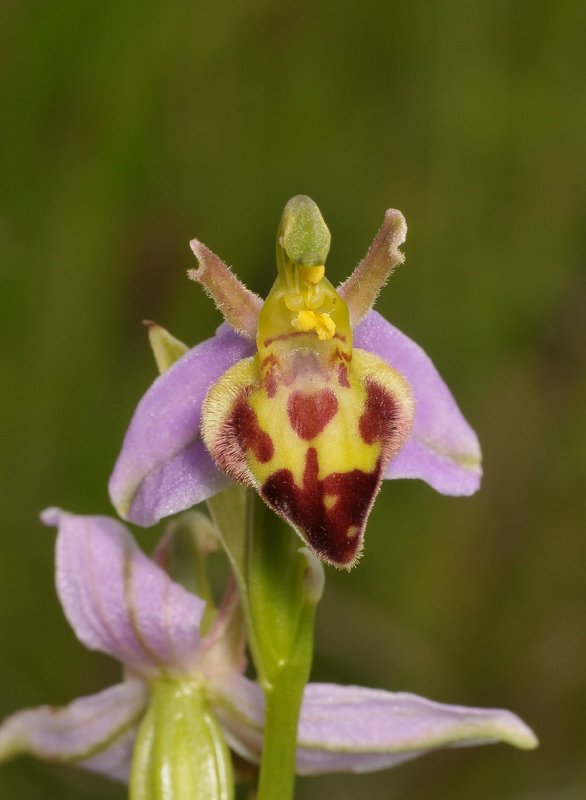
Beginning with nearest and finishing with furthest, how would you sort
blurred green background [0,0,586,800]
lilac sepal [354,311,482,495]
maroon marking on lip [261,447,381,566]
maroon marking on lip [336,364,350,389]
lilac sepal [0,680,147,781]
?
maroon marking on lip [261,447,381,566] < maroon marking on lip [336,364,350,389] < lilac sepal [354,311,482,495] < lilac sepal [0,680,147,781] < blurred green background [0,0,586,800]

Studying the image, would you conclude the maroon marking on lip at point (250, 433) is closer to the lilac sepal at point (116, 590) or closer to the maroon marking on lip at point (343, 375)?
the maroon marking on lip at point (343, 375)

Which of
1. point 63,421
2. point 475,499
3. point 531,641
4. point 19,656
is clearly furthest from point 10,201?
point 531,641

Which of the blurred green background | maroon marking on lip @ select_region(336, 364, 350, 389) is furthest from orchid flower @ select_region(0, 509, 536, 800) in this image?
the blurred green background

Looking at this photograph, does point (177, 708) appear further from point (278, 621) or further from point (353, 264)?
point (353, 264)

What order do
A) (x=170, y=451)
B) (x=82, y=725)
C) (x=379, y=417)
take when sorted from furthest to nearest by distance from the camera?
(x=82, y=725) → (x=170, y=451) → (x=379, y=417)

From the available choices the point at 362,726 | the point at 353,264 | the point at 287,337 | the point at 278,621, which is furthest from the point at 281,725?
the point at 353,264

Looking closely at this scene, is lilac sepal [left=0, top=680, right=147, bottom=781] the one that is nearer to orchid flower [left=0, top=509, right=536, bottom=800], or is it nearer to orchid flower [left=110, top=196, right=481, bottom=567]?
orchid flower [left=0, top=509, right=536, bottom=800]
